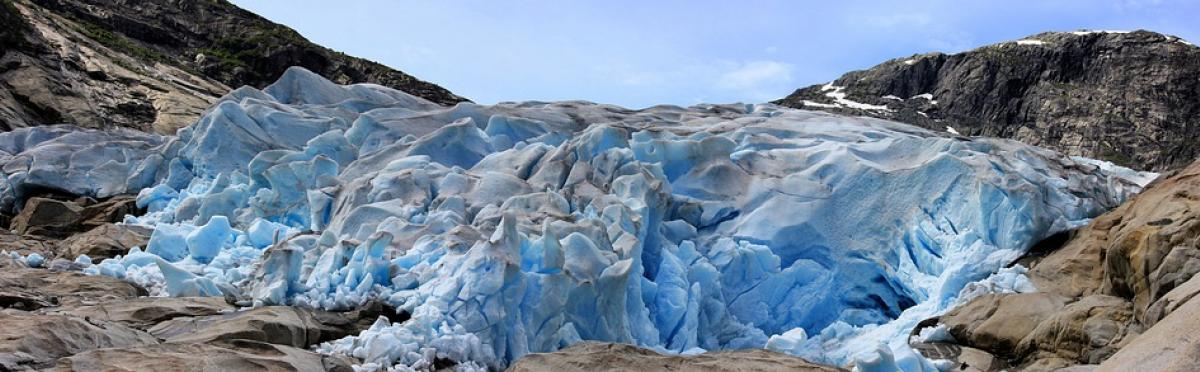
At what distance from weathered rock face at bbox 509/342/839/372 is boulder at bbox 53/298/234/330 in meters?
3.81

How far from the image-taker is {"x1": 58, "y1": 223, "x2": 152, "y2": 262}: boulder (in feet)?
40.3

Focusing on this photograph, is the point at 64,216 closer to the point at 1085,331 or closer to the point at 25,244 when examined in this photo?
the point at 25,244

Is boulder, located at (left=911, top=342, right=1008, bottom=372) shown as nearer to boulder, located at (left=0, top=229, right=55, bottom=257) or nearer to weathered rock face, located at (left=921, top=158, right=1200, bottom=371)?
weathered rock face, located at (left=921, top=158, right=1200, bottom=371)

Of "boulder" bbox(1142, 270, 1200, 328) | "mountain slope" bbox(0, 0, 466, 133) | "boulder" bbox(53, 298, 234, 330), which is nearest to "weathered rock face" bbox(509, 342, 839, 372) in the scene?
"boulder" bbox(1142, 270, 1200, 328)

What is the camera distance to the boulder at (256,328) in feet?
25.6

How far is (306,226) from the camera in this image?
14.2 meters

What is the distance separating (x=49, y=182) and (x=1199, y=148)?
2387 inches

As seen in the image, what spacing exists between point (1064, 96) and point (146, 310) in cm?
6633

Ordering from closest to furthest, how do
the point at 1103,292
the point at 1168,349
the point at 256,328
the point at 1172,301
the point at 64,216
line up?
1. the point at 1168,349
2. the point at 1172,301
3. the point at 256,328
4. the point at 1103,292
5. the point at 64,216

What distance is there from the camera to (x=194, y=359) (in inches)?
245

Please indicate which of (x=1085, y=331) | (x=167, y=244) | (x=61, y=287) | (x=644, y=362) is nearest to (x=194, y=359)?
(x=644, y=362)

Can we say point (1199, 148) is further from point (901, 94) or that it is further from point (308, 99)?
point (308, 99)

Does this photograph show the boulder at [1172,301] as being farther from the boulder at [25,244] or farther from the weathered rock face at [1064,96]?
the weathered rock face at [1064,96]

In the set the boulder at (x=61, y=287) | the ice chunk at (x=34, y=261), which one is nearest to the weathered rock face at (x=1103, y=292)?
the boulder at (x=61, y=287)
